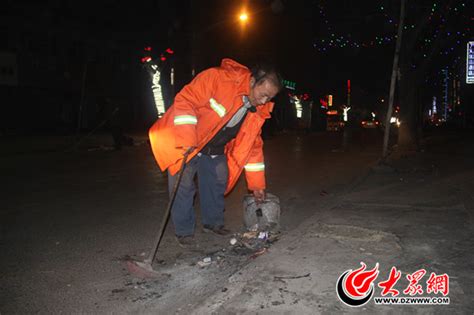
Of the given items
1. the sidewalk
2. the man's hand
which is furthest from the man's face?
the sidewalk

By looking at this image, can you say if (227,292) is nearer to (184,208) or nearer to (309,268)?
(309,268)

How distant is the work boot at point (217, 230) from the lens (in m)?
4.98

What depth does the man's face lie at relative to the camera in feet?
13.9

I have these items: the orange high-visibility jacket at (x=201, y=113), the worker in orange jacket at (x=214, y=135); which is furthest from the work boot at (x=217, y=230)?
the orange high-visibility jacket at (x=201, y=113)

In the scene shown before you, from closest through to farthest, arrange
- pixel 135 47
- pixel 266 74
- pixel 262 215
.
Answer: pixel 266 74, pixel 262 215, pixel 135 47

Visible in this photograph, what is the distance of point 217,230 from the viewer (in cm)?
502

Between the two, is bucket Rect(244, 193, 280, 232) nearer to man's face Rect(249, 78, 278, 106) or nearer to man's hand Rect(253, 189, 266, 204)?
man's hand Rect(253, 189, 266, 204)

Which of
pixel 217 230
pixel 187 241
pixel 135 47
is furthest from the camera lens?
pixel 135 47

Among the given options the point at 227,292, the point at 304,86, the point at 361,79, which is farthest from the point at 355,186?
the point at 304,86

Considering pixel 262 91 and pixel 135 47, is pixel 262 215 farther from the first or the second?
pixel 135 47

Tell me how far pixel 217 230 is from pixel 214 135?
46.0 inches

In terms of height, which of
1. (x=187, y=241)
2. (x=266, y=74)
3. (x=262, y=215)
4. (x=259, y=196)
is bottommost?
(x=187, y=241)

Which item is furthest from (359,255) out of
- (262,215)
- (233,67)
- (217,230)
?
(233,67)

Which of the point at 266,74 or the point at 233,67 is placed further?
the point at 233,67
